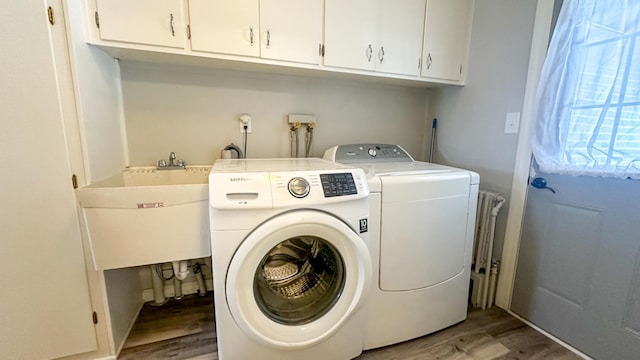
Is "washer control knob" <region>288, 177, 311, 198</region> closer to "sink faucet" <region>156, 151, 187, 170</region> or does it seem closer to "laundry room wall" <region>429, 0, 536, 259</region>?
"sink faucet" <region>156, 151, 187, 170</region>

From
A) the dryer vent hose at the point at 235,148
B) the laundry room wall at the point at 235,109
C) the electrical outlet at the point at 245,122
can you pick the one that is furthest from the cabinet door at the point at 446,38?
the dryer vent hose at the point at 235,148

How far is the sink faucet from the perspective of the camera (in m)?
1.63

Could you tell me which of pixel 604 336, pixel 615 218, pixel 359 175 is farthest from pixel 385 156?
pixel 604 336

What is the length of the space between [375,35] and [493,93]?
871 millimetres

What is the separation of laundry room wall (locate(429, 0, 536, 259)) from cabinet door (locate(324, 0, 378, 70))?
785 millimetres

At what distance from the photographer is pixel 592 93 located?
1.25 metres

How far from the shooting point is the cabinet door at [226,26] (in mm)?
1292

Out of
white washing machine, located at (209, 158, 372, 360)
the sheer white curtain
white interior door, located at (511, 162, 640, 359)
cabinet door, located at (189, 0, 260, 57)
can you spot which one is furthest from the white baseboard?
cabinet door, located at (189, 0, 260, 57)

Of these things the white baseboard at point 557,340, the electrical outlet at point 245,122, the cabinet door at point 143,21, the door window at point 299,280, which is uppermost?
the cabinet door at point 143,21

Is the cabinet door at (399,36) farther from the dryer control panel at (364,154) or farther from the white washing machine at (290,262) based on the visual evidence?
the white washing machine at (290,262)

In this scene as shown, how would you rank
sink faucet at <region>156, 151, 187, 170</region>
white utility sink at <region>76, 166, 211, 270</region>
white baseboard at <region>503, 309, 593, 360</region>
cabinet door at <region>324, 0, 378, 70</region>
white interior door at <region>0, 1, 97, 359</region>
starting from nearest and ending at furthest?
1. white interior door at <region>0, 1, 97, 359</region>
2. white utility sink at <region>76, 166, 211, 270</region>
3. white baseboard at <region>503, 309, 593, 360</region>
4. cabinet door at <region>324, 0, 378, 70</region>
5. sink faucet at <region>156, 151, 187, 170</region>

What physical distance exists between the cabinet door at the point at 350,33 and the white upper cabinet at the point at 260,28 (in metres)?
0.06

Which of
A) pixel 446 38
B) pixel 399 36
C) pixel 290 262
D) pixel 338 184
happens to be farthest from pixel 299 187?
pixel 446 38

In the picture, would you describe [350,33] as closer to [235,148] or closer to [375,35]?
[375,35]
